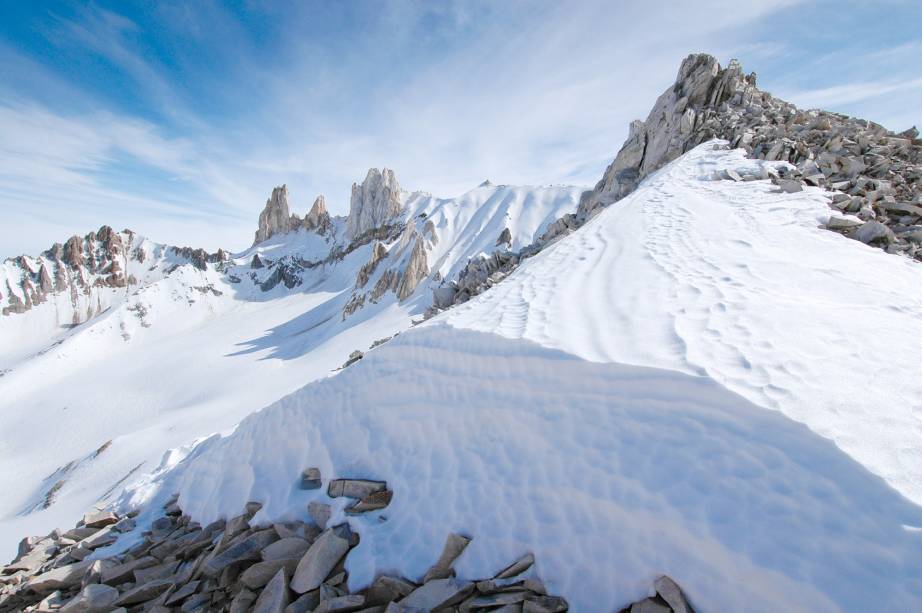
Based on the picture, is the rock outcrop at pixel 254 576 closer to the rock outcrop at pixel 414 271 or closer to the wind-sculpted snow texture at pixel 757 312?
the wind-sculpted snow texture at pixel 757 312

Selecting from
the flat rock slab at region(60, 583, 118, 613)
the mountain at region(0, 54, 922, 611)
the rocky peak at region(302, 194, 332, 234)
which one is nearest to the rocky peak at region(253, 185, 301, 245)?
the rocky peak at region(302, 194, 332, 234)

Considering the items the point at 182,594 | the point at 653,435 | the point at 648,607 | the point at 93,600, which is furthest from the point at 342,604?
the point at 93,600

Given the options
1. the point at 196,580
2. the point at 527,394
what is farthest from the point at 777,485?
the point at 196,580

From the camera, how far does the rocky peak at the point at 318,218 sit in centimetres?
16875

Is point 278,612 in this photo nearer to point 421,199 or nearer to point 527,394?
point 527,394

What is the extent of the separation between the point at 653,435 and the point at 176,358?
80.3m

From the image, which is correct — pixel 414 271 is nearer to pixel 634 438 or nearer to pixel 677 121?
pixel 677 121

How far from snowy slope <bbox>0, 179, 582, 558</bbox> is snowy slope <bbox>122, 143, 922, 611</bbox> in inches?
391

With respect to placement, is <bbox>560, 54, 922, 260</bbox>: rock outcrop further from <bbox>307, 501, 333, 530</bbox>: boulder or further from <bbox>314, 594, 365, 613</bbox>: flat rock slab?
<bbox>307, 501, 333, 530</bbox>: boulder

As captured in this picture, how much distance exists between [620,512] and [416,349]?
13.2 feet

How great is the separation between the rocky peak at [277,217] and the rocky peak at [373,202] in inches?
1833

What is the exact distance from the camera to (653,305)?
18.3 feet

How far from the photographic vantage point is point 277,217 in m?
178

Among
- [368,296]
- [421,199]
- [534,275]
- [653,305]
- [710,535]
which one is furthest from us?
[421,199]
